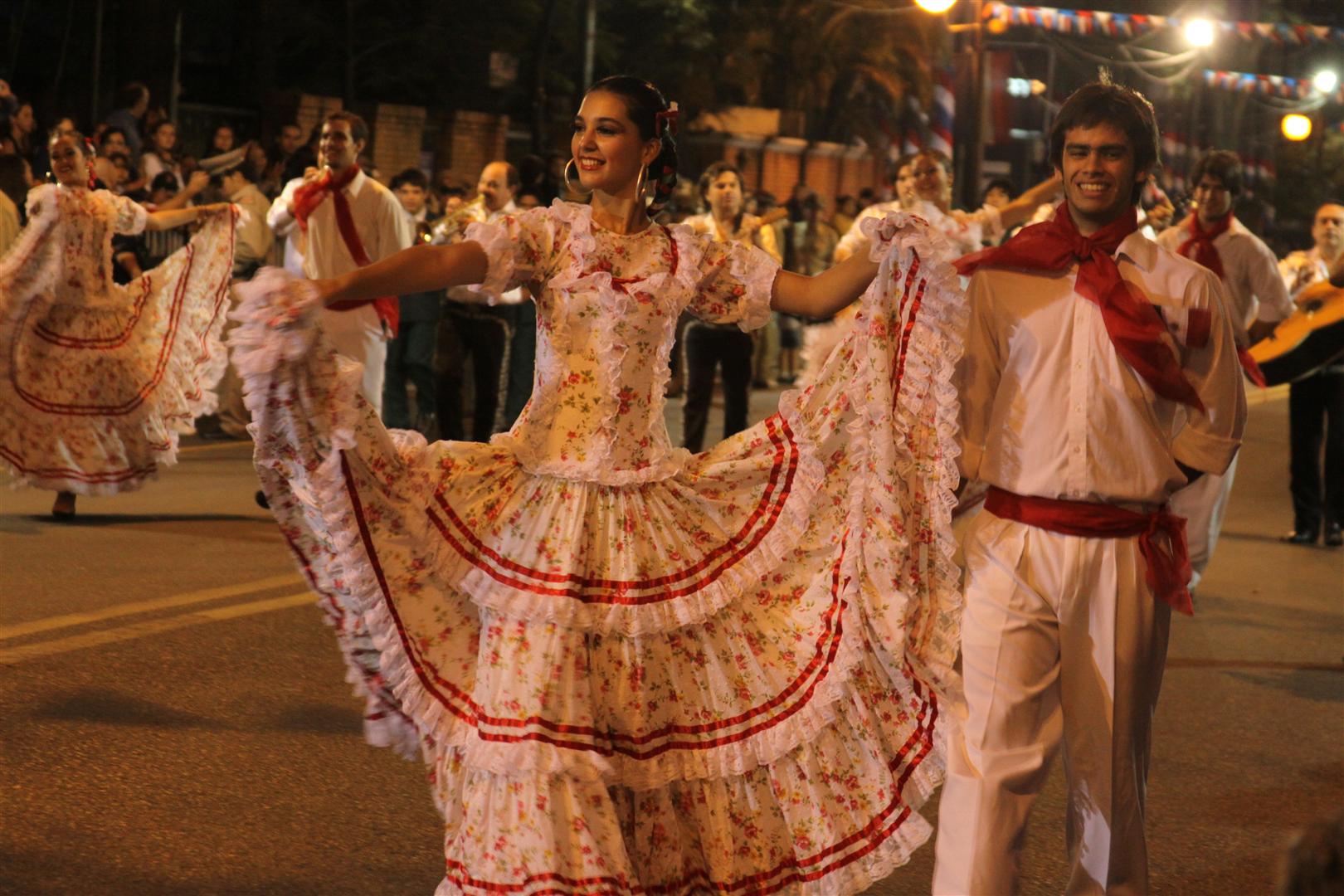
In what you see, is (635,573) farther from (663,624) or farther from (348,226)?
(348,226)

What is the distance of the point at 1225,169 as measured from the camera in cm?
848

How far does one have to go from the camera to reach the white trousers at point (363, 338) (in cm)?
956

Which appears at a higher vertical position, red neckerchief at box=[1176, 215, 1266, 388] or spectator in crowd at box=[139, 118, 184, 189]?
spectator in crowd at box=[139, 118, 184, 189]

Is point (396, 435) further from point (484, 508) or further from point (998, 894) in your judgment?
point (998, 894)

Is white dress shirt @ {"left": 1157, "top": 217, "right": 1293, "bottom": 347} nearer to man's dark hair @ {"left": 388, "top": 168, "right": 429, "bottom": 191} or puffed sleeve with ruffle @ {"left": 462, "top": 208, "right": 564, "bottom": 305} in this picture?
puffed sleeve with ruffle @ {"left": 462, "top": 208, "right": 564, "bottom": 305}

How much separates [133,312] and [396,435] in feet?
19.2

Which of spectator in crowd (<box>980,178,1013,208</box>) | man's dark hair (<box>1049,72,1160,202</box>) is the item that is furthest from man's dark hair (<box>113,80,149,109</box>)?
man's dark hair (<box>1049,72,1160,202</box>)

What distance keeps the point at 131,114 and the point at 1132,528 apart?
44.1ft

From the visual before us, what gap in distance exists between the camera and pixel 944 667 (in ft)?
13.3

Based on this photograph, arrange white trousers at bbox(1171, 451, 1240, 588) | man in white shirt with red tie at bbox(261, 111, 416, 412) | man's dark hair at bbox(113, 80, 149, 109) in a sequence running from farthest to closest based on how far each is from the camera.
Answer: man's dark hair at bbox(113, 80, 149, 109) < man in white shirt with red tie at bbox(261, 111, 416, 412) < white trousers at bbox(1171, 451, 1240, 588)

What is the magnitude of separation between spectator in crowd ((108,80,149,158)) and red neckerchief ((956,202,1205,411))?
38.9 ft

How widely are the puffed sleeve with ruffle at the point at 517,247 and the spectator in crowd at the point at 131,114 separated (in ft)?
36.4

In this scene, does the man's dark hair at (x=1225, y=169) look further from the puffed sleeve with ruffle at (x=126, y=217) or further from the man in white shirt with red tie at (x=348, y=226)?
the puffed sleeve with ruffle at (x=126, y=217)

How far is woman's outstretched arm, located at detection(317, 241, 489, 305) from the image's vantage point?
152 inches
